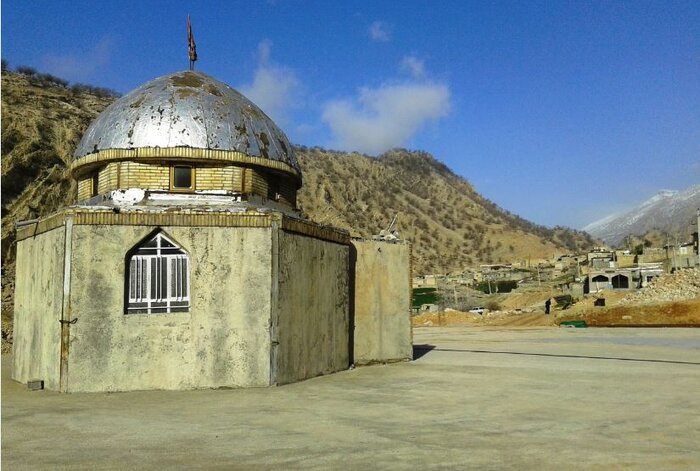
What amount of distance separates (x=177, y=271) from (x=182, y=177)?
352 cm

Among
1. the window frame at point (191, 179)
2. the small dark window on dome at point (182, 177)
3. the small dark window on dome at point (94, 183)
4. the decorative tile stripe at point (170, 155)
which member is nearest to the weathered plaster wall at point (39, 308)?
the small dark window on dome at point (94, 183)

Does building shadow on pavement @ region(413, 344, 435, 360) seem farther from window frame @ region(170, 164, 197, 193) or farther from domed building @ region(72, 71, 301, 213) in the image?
window frame @ region(170, 164, 197, 193)

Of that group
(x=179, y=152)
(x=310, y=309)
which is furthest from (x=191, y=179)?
(x=310, y=309)

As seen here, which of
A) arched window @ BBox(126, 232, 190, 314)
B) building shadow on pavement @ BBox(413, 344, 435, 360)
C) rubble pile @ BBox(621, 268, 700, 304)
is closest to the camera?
arched window @ BBox(126, 232, 190, 314)

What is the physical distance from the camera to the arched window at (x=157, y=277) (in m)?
12.8

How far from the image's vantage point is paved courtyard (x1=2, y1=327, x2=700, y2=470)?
279 inches

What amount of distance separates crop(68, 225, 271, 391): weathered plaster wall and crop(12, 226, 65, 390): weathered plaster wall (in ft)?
1.83

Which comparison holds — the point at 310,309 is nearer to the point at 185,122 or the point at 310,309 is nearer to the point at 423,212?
the point at 185,122

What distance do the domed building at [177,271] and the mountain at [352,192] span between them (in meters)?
19.2

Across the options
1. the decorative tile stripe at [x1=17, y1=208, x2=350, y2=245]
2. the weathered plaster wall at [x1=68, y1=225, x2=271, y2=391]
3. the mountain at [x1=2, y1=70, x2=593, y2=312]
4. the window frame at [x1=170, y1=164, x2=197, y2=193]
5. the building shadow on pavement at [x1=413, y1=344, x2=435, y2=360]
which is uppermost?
the mountain at [x1=2, y1=70, x2=593, y2=312]

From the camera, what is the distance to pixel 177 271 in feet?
42.6

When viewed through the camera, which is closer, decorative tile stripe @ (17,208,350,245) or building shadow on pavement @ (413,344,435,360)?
decorative tile stripe @ (17,208,350,245)

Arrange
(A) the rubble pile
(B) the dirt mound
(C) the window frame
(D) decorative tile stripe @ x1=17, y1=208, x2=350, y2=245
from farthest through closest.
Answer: (A) the rubble pile → (B) the dirt mound → (C) the window frame → (D) decorative tile stripe @ x1=17, y1=208, x2=350, y2=245

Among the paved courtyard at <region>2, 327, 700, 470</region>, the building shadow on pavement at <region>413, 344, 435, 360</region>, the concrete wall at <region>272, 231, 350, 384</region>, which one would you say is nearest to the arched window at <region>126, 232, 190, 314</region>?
the paved courtyard at <region>2, 327, 700, 470</region>
